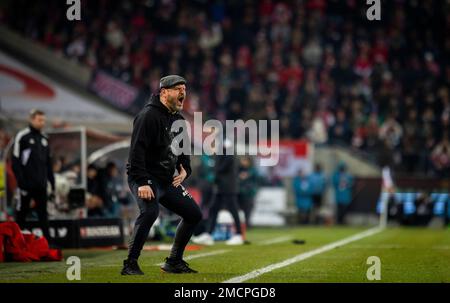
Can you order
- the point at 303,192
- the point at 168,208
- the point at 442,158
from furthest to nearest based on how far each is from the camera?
1. the point at 303,192
2. the point at 442,158
3. the point at 168,208

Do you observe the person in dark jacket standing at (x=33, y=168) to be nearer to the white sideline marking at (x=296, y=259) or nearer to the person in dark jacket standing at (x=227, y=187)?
the person in dark jacket standing at (x=227, y=187)

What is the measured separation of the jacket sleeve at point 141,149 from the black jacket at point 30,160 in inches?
202

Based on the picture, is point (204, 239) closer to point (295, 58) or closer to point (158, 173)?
point (158, 173)

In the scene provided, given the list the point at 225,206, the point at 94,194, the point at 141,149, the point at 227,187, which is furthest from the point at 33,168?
the point at 141,149

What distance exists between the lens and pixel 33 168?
1548 cm

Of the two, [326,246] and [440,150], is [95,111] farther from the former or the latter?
[326,246]

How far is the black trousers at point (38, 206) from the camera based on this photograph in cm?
1561

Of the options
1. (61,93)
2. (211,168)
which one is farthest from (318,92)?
(211,168)

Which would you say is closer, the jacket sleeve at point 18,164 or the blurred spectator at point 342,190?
the jacket sleeve at point 18,164

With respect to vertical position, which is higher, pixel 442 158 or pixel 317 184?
pixel 442 158

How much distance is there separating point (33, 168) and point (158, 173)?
513cm

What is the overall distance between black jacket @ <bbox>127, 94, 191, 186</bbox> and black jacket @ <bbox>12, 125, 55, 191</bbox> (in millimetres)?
4958

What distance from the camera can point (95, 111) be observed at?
28.6 m

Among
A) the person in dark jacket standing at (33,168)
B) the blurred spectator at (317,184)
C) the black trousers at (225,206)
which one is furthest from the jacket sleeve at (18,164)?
the blurred spectator at (317,184)
